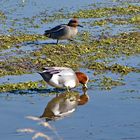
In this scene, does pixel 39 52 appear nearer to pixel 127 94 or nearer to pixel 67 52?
pixel 67 52

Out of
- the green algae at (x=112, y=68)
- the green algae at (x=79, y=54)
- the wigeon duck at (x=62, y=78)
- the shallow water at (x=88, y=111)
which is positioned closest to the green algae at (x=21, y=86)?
the shallow water at (x=88, y=111)

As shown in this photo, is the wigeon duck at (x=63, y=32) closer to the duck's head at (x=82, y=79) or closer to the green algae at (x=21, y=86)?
the green algae at (x=21, y=86)

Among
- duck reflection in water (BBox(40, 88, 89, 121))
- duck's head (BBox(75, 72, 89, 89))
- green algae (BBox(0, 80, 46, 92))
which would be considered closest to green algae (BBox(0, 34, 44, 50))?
green algae (BBox(0, 80, 46, 92))

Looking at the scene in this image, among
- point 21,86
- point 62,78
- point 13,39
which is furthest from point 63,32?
point 62,78

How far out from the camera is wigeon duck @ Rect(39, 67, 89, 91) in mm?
9742

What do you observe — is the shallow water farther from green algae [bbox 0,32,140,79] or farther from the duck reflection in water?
green algae [bbox 0,32,140,79]

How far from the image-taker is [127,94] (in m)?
9.77

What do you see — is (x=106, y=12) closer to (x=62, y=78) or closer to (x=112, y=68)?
(x=112, y=68)

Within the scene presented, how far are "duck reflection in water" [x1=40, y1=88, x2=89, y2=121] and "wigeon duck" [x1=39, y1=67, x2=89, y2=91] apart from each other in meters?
0.15

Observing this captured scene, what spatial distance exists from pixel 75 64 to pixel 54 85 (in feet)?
6.93

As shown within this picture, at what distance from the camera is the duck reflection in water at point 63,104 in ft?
28.8

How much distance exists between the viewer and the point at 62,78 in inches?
388

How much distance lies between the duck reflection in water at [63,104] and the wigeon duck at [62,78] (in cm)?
15

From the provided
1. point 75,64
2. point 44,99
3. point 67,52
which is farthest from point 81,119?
point 67,52
